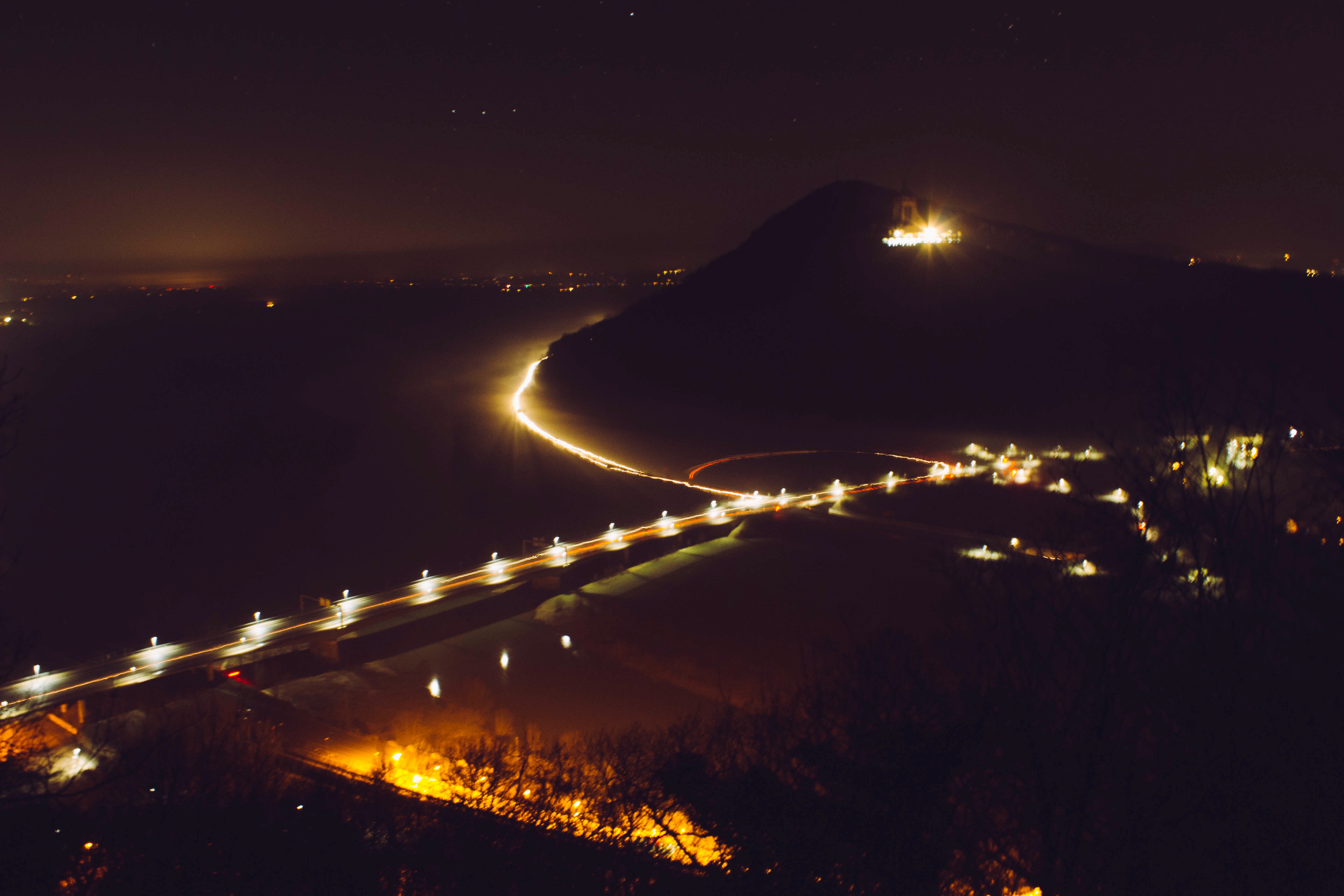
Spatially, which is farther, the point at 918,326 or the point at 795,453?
the point at 918,326

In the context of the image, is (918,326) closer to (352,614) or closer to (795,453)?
(795,453)

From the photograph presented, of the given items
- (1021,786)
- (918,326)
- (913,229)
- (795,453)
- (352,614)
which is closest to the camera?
(1021,786)


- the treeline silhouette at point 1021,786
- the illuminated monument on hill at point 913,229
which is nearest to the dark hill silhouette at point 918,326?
the illuminated monument on hill at point 913,229

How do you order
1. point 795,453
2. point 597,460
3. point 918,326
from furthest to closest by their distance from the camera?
→ point 918,326, point 597,460, point 795,453

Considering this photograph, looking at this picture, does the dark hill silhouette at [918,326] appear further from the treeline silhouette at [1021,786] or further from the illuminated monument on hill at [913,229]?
the treeline silhouette at [1021,786]

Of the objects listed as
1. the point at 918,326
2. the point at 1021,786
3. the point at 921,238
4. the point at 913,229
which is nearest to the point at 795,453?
the point at 918,326

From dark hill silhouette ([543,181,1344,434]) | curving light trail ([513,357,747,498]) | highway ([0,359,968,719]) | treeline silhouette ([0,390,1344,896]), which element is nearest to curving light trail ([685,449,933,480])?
→ curving light trail ([513,357,747,498])
